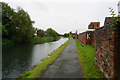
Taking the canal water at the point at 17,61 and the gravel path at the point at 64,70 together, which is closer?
the gravel path at the point at 64,70

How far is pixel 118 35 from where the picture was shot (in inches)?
87.3

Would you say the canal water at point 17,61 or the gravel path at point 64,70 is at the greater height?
the gravel path at point 64,70

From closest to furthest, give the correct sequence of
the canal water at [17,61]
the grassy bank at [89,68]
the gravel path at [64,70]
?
the grassy bank at [89,68] < the gravel path at [64,70] < the canal water at [17,61]

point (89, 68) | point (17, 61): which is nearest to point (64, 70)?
point (89, 68)

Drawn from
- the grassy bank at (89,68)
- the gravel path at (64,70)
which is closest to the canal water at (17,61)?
the gravel path at (64,70)

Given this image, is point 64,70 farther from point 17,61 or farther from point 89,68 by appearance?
point 17,61

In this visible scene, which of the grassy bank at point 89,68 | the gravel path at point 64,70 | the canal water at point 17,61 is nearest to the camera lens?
the grassy bank at point 89,68

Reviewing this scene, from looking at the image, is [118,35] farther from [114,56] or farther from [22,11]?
[22,11]

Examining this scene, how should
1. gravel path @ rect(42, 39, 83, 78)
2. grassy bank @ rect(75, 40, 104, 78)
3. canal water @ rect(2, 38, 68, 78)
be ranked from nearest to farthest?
grassy bank @ rect(75, 40, 104, 78), gravel path @ rect(42, 39, 83, 78), canal water @ rect(2, 38, 68, 78)

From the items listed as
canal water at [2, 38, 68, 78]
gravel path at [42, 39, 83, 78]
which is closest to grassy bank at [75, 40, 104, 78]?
gravel path at [42, 39, 83, 78]

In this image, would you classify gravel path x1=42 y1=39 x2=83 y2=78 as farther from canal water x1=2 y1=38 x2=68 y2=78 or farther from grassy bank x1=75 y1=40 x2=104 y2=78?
canal water x1=2 y1=38 x2=68 y2=78

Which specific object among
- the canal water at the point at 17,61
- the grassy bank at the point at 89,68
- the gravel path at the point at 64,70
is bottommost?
the canal water at the point at 17,61

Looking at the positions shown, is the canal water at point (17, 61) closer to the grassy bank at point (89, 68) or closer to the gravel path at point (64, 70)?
the gravel path at point (64, 70)

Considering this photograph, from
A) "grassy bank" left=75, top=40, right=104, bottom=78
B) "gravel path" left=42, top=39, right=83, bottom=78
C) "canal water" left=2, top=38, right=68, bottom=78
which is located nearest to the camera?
"grassy bank" left=75, top=40, right=104, bottom=78
